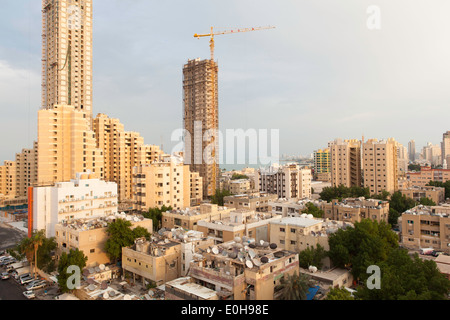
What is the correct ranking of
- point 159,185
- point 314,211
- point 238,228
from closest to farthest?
point 238,228, point 314,211, point 159,185

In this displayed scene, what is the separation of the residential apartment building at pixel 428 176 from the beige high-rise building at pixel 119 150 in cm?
3804

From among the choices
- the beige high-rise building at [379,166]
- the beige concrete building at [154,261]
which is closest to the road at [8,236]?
the beige concrete building at [154,261]

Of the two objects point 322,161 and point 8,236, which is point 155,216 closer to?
point 8,236

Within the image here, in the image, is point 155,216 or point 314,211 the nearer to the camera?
point 155,216

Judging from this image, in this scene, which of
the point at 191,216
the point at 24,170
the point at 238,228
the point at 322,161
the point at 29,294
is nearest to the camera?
the point at 29,294

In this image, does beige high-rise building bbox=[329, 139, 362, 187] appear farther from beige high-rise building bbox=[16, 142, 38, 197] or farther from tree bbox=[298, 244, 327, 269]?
beige high-rise building bbox=[16, 142, 38, 197]

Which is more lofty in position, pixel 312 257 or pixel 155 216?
pixel 155 216

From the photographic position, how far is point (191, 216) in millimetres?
18562

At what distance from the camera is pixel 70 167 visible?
27156 mm

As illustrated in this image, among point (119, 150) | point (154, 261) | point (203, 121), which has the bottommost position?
point (154, 261)

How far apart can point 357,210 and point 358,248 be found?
345 inches

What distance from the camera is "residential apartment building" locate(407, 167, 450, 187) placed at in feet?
140

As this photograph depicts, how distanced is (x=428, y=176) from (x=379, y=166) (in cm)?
1403

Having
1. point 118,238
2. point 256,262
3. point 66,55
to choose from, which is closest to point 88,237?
point 118,238
